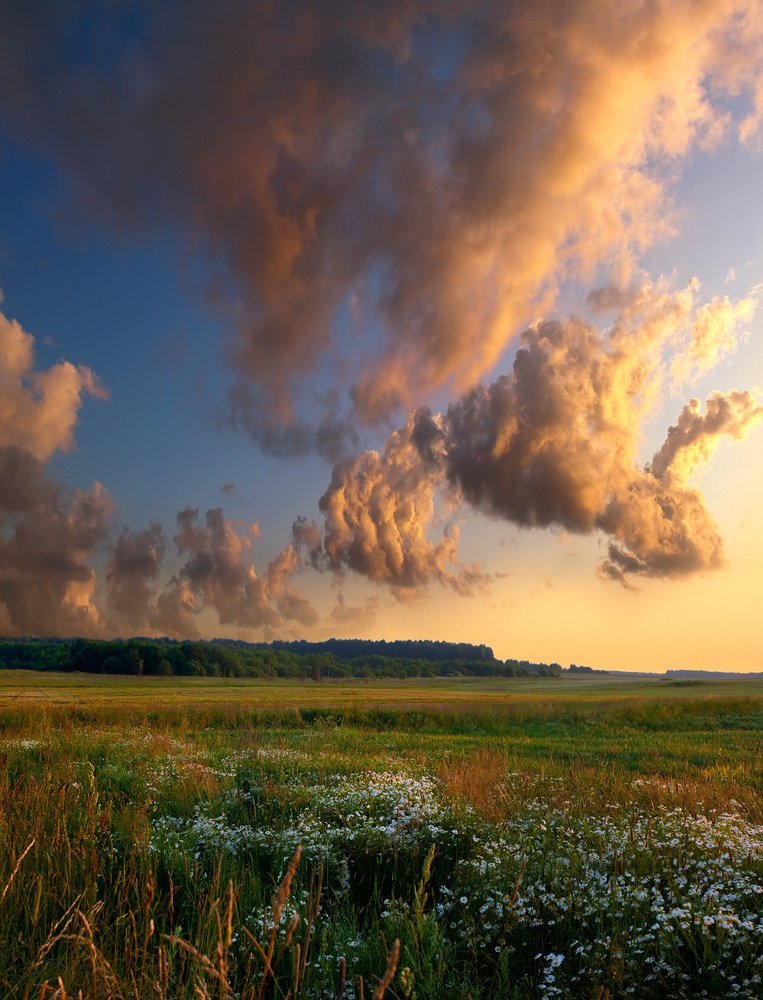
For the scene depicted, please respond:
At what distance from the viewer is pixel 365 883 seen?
7547mm

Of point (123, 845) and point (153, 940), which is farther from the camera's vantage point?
point (123, 845)

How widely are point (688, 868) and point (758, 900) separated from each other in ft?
2.23

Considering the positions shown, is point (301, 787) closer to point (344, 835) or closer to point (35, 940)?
point (344, 835)

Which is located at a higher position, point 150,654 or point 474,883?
point 474,883

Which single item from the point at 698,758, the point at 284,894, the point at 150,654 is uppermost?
the point at 284,894

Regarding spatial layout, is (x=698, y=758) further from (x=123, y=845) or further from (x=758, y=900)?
(x=123, y=845)

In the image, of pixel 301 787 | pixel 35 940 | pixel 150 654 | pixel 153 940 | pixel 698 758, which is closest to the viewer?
pixel 35 940

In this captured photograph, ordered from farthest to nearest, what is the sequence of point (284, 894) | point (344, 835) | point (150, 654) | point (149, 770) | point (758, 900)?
point (150, 654)
point (149, 770)
point (344, 835)
point (758, 900)
point (284, 894)

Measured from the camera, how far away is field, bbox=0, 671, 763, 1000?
4492 millimetres

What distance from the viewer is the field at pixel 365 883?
4.49 metres

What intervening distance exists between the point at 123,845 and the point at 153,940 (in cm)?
240

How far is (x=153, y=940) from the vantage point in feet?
17.6

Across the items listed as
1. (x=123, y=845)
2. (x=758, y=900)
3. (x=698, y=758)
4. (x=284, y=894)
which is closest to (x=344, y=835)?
(x=123, y=845)

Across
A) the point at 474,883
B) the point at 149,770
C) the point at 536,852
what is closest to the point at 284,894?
the point at 474,883
